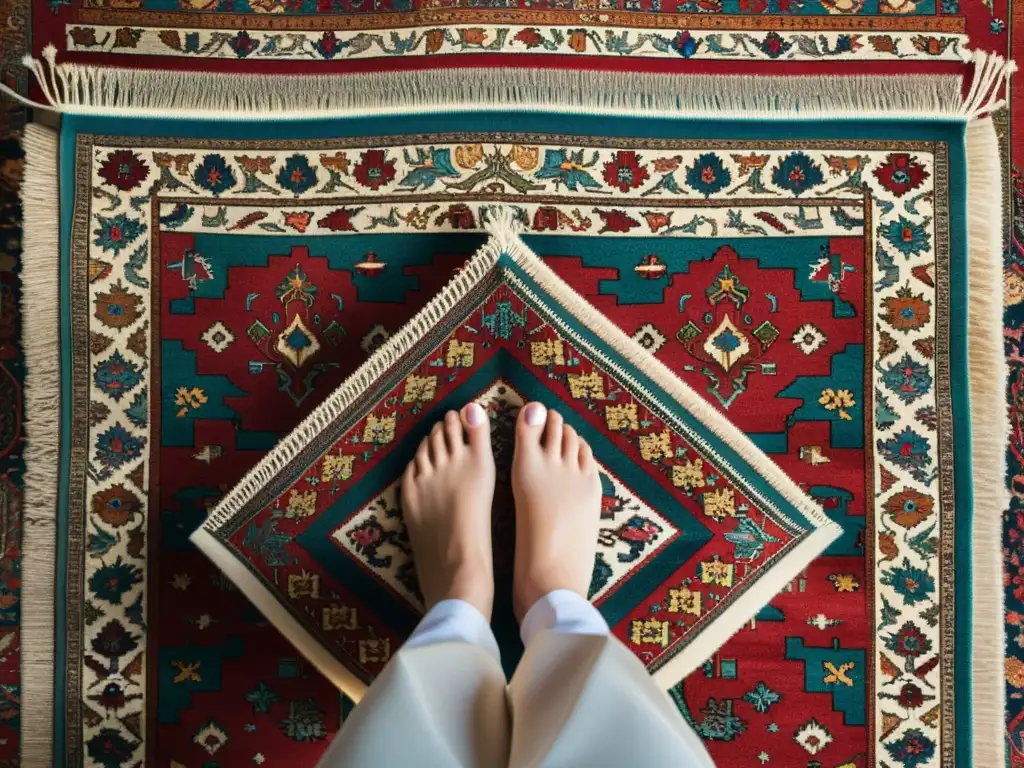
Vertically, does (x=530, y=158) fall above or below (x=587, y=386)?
above

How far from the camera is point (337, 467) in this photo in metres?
1.06

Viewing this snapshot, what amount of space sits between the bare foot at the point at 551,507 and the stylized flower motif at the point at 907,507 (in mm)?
390

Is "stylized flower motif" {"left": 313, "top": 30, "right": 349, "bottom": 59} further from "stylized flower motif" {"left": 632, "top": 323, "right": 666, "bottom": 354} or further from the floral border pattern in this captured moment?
"stylized flower motif" {"left": 632, "top": 323, "right": 666, "bottom": 354}

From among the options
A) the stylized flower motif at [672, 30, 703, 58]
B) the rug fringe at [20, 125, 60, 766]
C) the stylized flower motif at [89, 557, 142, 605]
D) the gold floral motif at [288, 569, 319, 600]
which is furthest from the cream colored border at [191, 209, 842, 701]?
the stylized flower motif at [672, 30, 703, 58]

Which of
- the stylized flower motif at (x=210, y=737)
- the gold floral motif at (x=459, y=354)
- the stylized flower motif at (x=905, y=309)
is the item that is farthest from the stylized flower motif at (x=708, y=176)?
the stylized flower motif at (x=210, y=737)

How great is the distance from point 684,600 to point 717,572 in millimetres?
54

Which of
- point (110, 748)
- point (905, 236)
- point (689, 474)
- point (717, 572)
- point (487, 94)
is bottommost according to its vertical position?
point (110, 748)

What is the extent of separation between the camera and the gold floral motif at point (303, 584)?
1063 mm

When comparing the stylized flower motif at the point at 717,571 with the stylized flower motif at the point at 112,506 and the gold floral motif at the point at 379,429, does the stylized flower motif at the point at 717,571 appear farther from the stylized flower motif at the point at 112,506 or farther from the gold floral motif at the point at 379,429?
the stylized flower motif at the point at 112,506

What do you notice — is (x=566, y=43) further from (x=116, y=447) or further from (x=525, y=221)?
(x=116, y=447)

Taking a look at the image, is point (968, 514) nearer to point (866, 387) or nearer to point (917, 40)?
point (866, 387)

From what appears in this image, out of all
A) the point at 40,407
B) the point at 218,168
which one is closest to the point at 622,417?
the point at 218,168

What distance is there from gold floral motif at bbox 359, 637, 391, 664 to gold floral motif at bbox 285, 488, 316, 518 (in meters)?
0.18

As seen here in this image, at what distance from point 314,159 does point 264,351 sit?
0.26 metres
